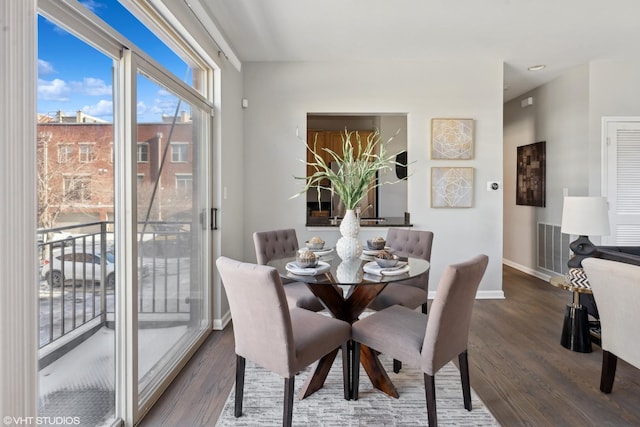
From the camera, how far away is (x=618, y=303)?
1.87 m

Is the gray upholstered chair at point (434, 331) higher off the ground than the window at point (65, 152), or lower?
lower

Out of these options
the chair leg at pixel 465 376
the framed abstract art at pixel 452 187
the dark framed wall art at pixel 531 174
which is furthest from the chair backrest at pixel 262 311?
the dark framed wall art at pixel 531 174

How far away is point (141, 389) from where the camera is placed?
6.47 ft

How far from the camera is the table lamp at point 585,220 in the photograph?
2781mm

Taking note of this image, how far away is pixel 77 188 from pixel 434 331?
5.64 ft

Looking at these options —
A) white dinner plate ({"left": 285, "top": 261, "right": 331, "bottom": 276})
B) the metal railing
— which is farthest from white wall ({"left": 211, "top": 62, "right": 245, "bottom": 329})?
white dinner plate ({"left": 285, "top": 261, "right": 331, "bottom": 276})

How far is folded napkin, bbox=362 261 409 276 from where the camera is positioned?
75.3 inches

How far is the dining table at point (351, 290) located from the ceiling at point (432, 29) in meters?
2.03

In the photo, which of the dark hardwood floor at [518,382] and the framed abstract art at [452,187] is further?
the framed abstract art at [452,187]

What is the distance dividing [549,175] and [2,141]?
5517 millimetres

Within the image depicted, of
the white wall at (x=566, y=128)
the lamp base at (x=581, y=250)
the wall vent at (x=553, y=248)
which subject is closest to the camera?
the lamp base at (x=581, y=250)

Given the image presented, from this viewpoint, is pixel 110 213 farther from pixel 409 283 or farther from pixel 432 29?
pixel 432 29

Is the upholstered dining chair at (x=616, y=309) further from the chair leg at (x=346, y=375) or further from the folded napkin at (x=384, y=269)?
the chair leg at (x=346, y=375)

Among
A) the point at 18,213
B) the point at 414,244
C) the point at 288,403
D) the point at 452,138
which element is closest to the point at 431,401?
the point at 288,403
